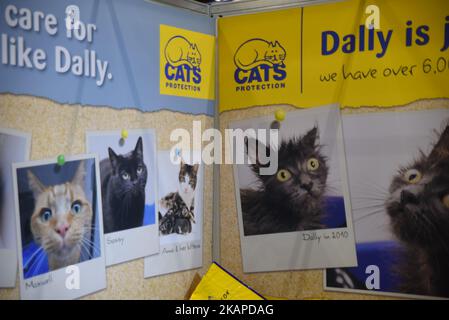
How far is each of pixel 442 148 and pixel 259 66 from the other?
25.6 inches

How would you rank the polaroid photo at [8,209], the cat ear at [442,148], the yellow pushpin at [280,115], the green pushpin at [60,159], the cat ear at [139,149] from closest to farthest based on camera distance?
1. the polaroid photo at [8,209]
2. the green pushpin at [60,159]
3. the cat ear at [442,148]
4. the cat ear at [139,149]
5. the yellow pushpin at [280,115]

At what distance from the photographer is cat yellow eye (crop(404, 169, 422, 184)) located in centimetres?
162

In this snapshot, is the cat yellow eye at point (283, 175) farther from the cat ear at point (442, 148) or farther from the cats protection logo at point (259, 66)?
the cat ear at point (442, 148)

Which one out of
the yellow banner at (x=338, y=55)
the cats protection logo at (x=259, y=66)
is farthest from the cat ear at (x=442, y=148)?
the cats protection logo at (x=259, y=66)

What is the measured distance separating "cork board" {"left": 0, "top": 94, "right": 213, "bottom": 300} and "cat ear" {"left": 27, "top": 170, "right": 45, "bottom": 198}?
0.05m

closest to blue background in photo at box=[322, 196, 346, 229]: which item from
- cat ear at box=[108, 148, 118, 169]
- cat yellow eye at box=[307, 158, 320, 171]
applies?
cat yellow eye at box=[307, 158, 320, 171]

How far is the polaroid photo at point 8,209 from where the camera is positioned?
136 centimetres

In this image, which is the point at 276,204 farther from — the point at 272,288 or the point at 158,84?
the point at 158,84

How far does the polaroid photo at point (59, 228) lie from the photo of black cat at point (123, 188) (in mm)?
33

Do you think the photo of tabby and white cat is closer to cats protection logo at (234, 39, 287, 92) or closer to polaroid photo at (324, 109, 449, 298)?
cats protection logo at (234, 39, 287, 92)

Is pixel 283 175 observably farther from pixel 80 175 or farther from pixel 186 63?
pixel 80 175

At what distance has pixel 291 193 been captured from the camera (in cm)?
181

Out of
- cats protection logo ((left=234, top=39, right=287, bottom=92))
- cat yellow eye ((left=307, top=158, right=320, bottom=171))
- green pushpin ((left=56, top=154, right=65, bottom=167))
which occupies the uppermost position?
cats protection logo ((left=234, top=39, right=287, bottom=92))
